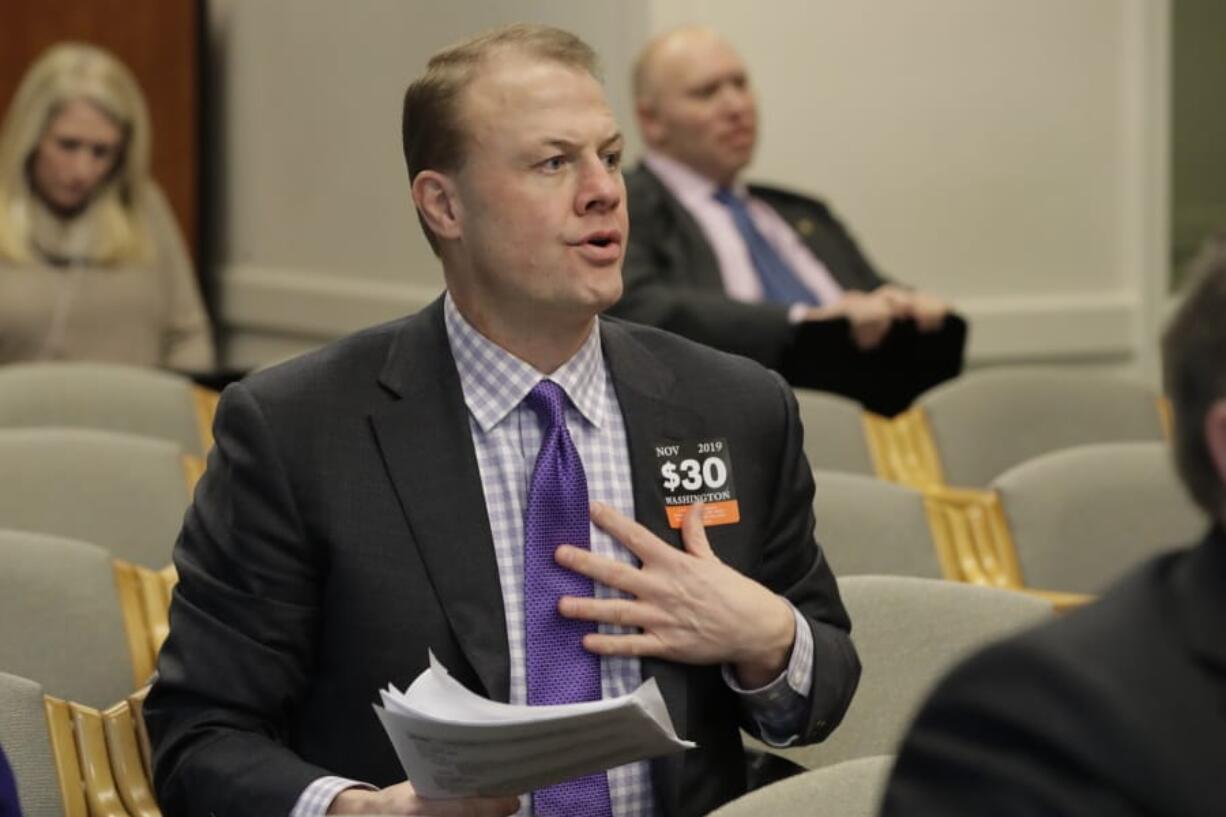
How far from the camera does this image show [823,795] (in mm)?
1968

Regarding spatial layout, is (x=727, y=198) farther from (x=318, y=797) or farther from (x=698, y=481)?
(x=318, y=797)

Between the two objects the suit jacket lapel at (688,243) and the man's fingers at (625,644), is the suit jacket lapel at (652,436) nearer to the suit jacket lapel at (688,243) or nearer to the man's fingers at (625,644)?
the man's fingers at (625,644)

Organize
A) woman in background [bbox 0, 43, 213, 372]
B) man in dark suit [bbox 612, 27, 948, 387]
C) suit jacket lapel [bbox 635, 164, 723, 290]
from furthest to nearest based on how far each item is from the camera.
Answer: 1. woman in background [bbox 0, 43, 213, 372]
2. suit jacket lapel [bbox 635, 164, 723, 290]
3. man in dark suit [bbox 612, 27, 948, 387]

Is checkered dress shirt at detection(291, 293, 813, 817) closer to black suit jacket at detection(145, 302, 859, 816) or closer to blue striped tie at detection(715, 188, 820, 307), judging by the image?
black suit jacket at detection(145, 302, 859, 816)

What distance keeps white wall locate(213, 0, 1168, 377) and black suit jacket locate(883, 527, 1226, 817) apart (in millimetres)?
4706

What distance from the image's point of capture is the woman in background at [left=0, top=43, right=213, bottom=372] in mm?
5883

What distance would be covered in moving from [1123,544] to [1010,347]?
2549 mm

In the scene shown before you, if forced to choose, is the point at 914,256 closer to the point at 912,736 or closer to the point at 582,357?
the point at 582,357

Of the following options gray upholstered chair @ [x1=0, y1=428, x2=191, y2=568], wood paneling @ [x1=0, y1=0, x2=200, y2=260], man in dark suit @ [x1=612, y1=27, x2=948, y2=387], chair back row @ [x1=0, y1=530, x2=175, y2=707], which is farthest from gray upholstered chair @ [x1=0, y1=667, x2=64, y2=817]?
wood paneling @ [x1=0, y1=0, x2=200, y2=260]

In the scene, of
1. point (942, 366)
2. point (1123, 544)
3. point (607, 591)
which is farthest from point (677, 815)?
point (942, 366)

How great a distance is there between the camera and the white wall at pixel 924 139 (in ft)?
20.0

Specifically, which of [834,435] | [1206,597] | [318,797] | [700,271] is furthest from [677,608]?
[700,271]

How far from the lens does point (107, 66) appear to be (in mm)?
6023

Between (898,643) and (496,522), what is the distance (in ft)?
2.22
